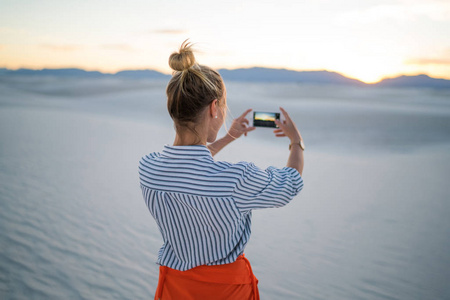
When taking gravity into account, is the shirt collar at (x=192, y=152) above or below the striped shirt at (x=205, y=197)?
above

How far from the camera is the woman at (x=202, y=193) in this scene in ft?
3.57

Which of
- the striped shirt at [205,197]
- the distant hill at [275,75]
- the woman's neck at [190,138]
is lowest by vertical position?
the striped shirt at [205,197]

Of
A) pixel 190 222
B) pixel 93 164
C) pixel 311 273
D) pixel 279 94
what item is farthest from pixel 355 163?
pixel 279 94

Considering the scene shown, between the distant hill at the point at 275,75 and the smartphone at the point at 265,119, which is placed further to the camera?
the distant hill at the point at 275,75

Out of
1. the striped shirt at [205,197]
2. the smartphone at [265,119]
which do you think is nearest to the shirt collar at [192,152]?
the striped shirt at [205,197]

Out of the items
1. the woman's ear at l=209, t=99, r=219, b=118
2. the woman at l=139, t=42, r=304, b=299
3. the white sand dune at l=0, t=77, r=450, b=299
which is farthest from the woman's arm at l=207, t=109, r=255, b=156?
the white sand dune at l=0, t=77, r=450, b=299

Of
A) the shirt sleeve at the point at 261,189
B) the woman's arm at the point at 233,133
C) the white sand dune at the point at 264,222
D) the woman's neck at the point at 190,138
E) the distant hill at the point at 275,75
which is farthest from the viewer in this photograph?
the distant hill at the point at 275,75

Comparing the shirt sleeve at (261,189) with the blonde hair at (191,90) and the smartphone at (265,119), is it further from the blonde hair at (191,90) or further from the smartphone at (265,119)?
the smartphone at (265,119)

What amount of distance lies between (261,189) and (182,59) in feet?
1.77

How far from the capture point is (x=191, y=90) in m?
1.12

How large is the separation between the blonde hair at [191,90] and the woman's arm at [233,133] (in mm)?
508

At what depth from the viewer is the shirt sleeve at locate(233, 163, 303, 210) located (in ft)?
3.52

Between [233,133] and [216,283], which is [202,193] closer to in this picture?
[216,283]

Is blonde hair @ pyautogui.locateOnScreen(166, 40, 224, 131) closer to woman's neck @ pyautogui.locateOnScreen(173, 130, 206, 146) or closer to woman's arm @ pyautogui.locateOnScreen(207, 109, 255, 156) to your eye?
woman's neck @ pyautogui.locateOnScreen(173, 130, 206, 146)
